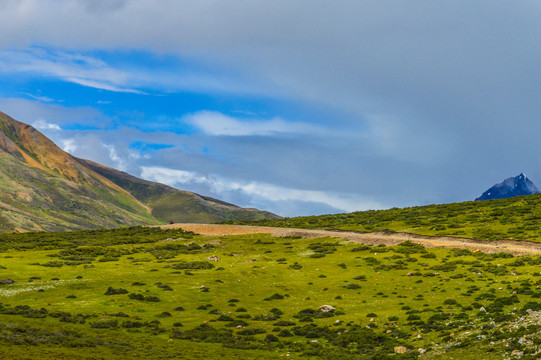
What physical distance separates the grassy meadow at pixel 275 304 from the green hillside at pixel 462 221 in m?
15.9

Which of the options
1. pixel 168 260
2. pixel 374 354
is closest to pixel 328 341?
pixel 374 354

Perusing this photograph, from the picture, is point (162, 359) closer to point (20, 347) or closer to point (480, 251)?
point (20, 347)

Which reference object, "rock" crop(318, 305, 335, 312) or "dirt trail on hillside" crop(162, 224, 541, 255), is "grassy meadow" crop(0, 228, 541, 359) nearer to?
"rock" crop(318, 305, 335, 312)

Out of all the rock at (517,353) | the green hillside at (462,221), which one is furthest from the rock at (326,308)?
the green hillside at (462,221)

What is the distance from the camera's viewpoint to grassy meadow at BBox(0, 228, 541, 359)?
37.2 m

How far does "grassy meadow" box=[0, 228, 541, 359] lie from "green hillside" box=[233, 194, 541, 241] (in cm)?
1585

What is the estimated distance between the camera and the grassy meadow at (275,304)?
3725 centimetres

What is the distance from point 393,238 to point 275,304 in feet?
135

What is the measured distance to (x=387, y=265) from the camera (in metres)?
70.9

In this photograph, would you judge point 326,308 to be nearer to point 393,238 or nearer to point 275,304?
point 275,304

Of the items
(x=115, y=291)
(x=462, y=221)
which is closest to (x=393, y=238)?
(x=462, y=221)

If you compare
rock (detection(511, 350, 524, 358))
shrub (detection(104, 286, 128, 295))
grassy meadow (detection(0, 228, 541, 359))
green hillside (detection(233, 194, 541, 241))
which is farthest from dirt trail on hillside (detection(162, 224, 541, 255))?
shrub (detection(104, 286, 128, 295))

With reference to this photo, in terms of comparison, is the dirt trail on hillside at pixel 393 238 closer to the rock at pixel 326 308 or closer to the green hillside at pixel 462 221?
the green hillside at pixel 462 221

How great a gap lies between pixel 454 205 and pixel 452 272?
75557mm
